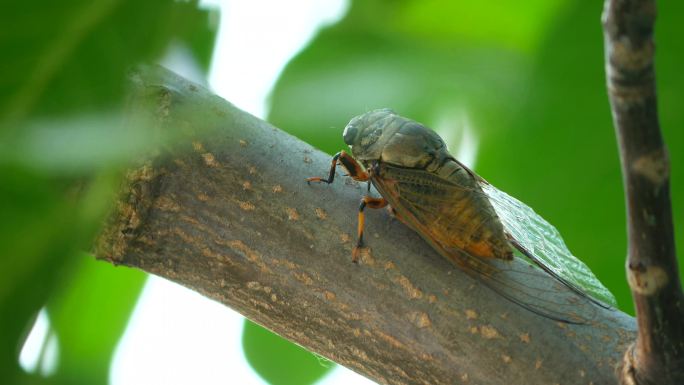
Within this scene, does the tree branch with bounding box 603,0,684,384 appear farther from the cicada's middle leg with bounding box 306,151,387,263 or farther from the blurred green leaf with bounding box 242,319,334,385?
the blurred green leaf with bounding box 242,319,334,385

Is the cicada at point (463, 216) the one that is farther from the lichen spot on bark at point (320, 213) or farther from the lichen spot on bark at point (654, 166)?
the lichen spot on bark at point (654, 166)

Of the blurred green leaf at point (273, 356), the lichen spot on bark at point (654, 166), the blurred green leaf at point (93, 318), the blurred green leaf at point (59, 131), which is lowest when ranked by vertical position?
the blurred green leaf at point (273, 356)

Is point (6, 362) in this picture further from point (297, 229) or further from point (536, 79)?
point (536, 79)

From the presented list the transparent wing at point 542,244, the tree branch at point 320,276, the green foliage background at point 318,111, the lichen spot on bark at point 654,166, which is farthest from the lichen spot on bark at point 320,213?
the lichen spot on bark at point 654,166

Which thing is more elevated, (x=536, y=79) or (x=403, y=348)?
(x=536, y=79)

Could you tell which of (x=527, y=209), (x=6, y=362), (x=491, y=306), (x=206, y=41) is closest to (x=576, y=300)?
(x=491, y=306)

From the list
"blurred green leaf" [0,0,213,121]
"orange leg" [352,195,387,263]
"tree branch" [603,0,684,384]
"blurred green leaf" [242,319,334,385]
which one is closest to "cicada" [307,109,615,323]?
"orange leg" [352,195,387,263]
